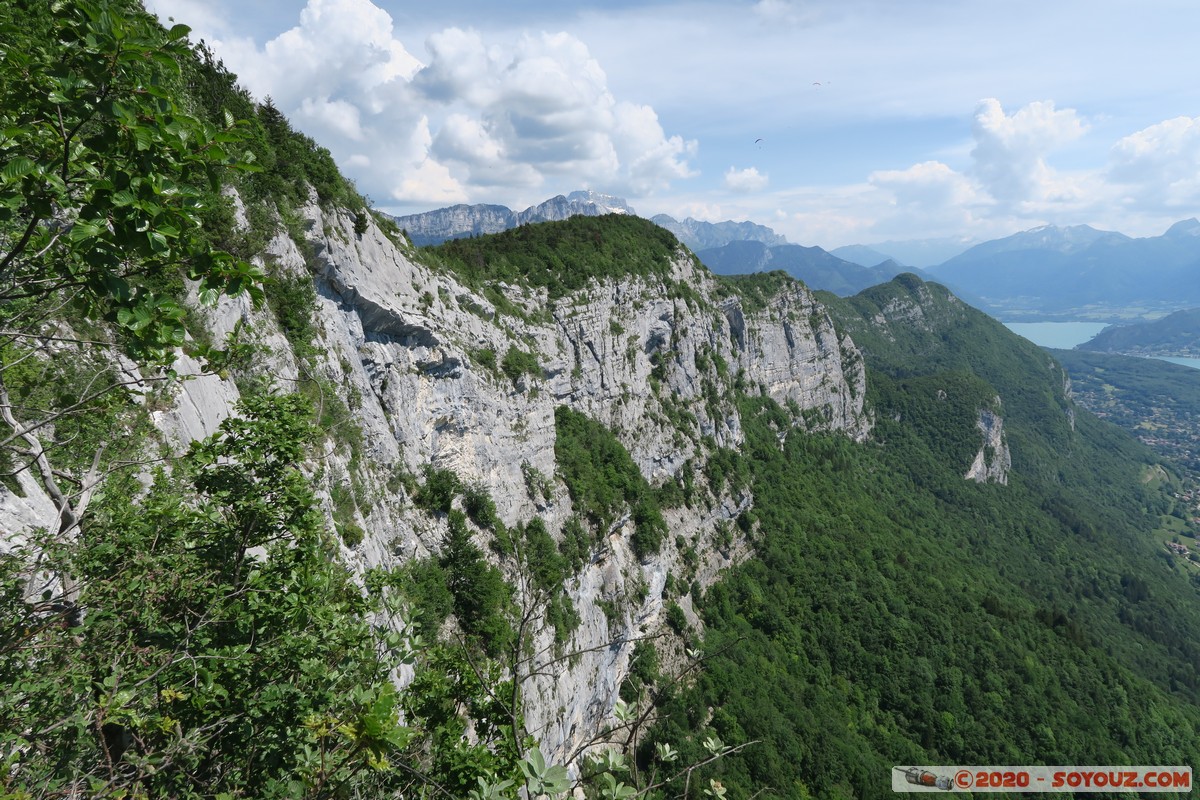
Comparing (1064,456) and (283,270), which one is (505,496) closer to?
(283,270)

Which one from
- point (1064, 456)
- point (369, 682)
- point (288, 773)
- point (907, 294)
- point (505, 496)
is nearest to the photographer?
point (288, 773)

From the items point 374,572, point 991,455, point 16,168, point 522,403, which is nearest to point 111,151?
point 16,168

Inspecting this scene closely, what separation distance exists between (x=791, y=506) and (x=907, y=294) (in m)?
158

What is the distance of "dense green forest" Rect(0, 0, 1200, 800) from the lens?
353 cm

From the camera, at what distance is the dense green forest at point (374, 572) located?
3.53 meters

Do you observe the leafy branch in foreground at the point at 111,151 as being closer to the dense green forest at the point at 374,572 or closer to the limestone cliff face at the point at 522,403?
the dense green forest at the point at 374,572

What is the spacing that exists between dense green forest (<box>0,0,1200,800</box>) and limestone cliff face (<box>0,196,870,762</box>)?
1394 mm

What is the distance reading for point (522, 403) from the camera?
38.2 metres

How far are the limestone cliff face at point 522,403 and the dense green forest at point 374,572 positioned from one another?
4.57 feet

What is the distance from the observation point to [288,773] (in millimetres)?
5121

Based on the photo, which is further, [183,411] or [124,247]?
[183,411]

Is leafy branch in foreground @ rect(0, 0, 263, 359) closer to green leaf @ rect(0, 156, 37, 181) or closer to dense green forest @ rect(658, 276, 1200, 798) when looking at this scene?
green leaf @ rect(0, 156, 37, 181)

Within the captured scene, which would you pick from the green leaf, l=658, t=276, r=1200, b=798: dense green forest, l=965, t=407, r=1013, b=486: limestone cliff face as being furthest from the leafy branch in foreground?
l=965, t=407, r=1013, b=486: limestone cliff face

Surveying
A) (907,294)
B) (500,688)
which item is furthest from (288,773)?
(907,294)
